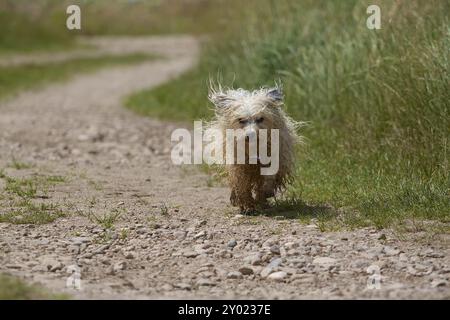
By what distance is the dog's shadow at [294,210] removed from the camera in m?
7.57

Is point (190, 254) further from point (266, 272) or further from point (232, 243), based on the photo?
point (266, 272)

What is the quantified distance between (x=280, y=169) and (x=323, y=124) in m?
3.13

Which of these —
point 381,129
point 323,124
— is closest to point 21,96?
point 323,124

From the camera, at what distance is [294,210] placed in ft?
25.8

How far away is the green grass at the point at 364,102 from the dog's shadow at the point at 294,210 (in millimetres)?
18

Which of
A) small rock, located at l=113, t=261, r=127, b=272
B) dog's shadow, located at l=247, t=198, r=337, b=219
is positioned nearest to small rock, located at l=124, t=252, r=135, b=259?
small rock, located at l=113, t=261, r=127, b=272

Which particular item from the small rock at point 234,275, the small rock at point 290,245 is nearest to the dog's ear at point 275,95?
the small rock at point 290,245

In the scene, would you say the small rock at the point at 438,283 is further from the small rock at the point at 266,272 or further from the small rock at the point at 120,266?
the small rock at the point at 120,266

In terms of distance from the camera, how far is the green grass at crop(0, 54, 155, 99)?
65.6ft

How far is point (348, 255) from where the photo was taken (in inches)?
252

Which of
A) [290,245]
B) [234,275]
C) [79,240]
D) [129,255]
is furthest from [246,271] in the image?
[79,240]

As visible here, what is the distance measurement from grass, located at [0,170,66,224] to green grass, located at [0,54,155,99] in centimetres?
927

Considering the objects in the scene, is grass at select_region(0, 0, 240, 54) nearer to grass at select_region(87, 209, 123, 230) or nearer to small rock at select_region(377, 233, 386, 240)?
grass at select_region(87, 209, 123, 230)
